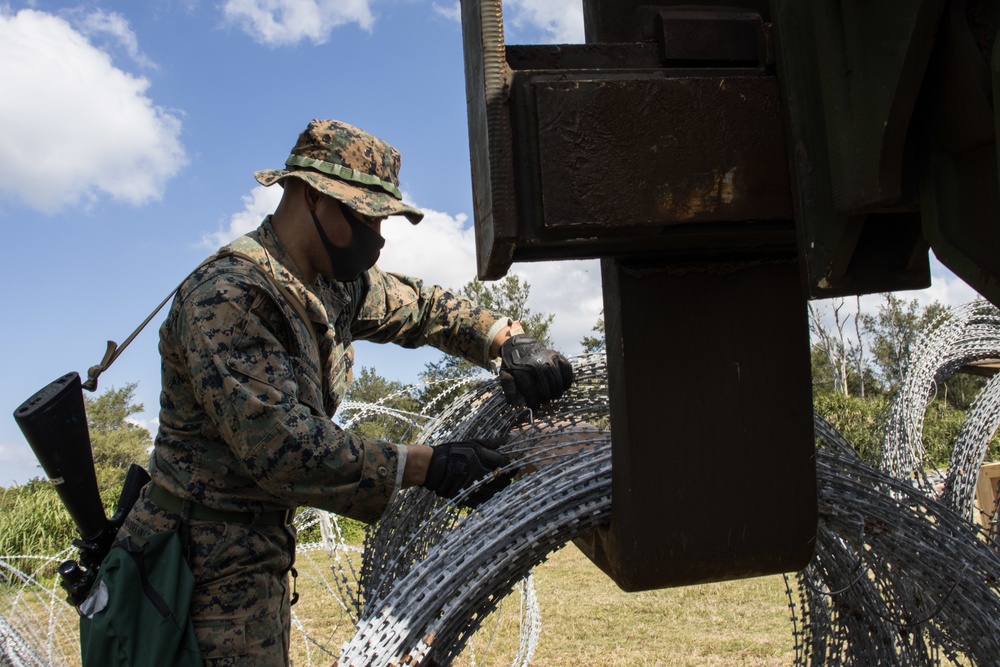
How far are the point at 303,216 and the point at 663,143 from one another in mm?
1708

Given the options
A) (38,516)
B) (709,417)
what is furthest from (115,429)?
(709,417)

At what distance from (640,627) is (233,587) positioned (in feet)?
15.8

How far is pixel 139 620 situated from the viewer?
104 inches

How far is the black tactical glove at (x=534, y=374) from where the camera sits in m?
2.96

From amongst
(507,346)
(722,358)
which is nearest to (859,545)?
(722,358)

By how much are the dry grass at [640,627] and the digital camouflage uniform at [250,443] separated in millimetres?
2541

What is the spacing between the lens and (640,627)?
22.7ft

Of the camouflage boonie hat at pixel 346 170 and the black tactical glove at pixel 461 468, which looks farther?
the camouflage boonie hat at pixel 346 170

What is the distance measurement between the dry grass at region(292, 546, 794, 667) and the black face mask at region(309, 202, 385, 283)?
9.02 ft

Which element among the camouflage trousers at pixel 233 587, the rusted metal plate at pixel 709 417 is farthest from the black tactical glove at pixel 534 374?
the camouflage trousers at pixel 233 587

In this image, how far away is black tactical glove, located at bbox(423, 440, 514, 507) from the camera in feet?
8.79

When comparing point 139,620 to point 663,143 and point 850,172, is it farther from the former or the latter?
point 850,172

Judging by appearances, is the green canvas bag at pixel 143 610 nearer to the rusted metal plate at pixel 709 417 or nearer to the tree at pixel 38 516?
the rusted metal plate at pixel 709 417

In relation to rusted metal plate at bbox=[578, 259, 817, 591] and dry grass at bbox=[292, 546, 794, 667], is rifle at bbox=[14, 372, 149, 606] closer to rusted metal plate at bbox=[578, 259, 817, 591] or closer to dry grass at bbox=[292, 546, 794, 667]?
rusted metal plate at bbox=[578, 259, 817, 591]
